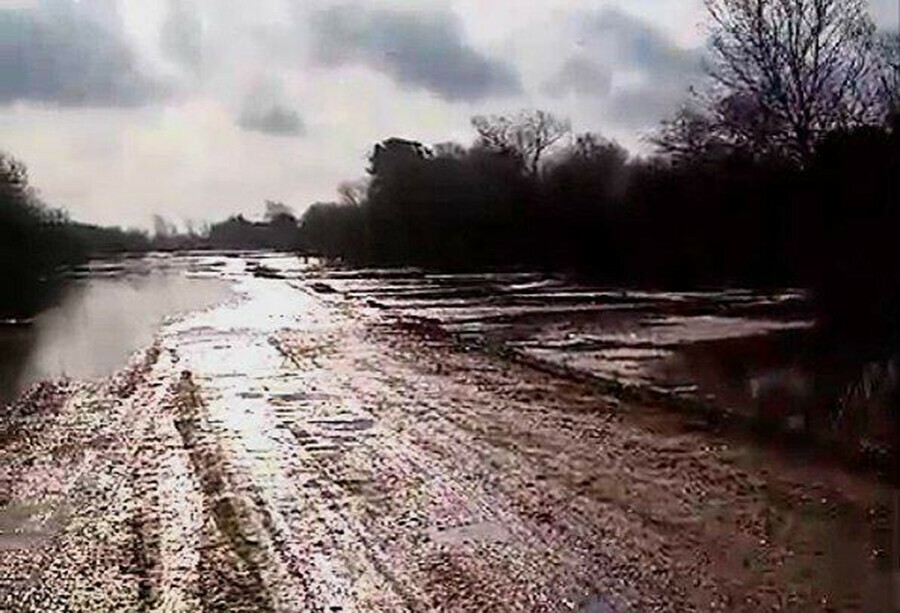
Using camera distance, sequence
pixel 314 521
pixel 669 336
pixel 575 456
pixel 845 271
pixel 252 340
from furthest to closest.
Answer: pixel 252 340 → pixel 669 336 → pixel 845 271 → pixel 575 456 → pixel 314 521

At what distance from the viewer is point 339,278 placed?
221 feet

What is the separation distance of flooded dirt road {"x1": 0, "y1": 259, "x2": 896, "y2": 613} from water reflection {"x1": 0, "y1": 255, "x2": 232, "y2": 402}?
6.75m

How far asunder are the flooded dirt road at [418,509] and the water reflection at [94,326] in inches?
266

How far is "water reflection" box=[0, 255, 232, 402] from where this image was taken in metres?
24.4

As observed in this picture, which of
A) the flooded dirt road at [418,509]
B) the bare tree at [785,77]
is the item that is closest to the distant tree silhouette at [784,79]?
A: the bare tree at [785,77]

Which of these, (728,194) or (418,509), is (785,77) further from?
(418,509)

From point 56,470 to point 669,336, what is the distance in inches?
580

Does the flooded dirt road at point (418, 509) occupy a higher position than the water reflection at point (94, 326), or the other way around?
the flooded dirt road at point (418, 509)

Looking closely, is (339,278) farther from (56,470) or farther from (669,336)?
(56,470)

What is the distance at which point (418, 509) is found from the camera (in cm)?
974

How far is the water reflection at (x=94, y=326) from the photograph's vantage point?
2438 cm

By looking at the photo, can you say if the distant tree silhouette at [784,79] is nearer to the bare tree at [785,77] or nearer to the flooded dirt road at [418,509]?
the bare tree at [785,77]

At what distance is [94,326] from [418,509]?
28.3 metres

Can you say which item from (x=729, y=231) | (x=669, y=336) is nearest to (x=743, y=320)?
(x=669, y=336)
